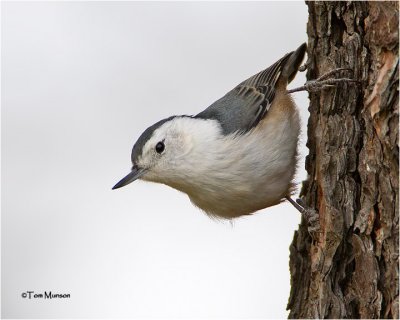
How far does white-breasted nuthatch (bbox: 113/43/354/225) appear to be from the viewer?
→ 2.60m

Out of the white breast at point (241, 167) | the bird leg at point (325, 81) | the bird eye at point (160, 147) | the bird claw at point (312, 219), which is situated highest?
the bird leg at point (325, 81)

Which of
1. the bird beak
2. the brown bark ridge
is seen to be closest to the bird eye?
the bird beak

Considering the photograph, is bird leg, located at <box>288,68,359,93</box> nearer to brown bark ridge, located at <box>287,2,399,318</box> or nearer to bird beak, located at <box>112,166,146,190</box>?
brown bark ridge, located at <box>287,2,399,318</box>

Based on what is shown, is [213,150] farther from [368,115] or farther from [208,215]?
[368,115]

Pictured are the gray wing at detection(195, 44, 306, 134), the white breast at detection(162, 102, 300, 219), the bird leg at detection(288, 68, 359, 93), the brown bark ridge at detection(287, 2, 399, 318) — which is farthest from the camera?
the gray wing at detection(195, 44, 306, 134)

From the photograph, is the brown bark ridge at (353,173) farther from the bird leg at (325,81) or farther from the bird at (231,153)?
the bird at (231,153)

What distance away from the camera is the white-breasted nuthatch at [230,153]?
102 inches

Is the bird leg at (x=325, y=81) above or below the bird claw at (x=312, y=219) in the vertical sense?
above

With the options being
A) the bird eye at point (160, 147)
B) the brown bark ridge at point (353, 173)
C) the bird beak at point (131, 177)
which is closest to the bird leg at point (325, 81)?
the brown bark ridge at point (353, 173)

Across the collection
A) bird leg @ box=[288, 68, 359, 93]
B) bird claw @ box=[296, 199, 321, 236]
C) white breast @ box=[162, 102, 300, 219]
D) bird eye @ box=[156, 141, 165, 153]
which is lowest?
bird claw @ box=[296, 199, 321, 236]

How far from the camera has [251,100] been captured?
Result: 2953 mm

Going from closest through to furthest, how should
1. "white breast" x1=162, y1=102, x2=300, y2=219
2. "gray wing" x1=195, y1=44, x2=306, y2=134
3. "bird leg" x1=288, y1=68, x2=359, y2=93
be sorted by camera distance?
1. "bird leg" x1=288, y1=68, x2=359, y2=93
2. "white breast" x1=162, y1=102, x2=300, y2=219
3. "gray wing" x1=195, y1=44, x2=306, y2=134

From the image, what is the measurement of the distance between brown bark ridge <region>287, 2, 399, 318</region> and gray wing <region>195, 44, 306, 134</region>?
371mm

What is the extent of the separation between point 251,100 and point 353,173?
35.2 inches
